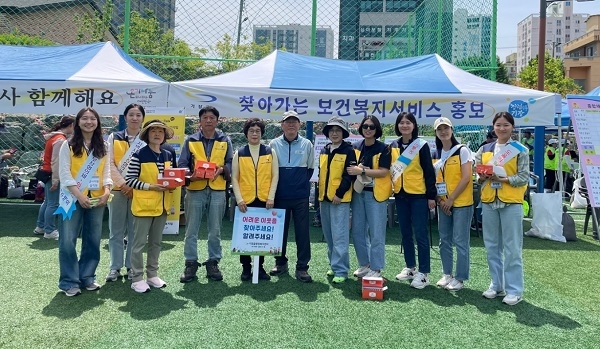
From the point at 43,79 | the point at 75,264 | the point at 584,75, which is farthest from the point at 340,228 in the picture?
the point at 584,75

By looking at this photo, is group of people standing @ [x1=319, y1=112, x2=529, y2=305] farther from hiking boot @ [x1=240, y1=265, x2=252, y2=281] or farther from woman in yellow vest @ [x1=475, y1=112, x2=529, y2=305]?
hiking boot @ [x1=240, y1=265, x2=252, y2=281]

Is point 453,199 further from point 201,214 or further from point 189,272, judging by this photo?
point 189,272

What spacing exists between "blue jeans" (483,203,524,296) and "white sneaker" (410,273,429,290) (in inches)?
22.4

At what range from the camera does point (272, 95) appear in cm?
608

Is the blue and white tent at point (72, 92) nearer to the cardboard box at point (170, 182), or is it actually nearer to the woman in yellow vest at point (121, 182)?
the woman in yellow vest at point (121, 182)

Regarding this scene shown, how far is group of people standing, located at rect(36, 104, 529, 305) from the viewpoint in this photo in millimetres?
3762

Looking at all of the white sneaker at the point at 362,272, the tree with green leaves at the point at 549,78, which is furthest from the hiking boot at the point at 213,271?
the tree with green leaves at the point at 549,78

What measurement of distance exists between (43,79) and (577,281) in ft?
22.0

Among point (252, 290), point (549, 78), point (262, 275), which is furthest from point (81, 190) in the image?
point (549, 78)

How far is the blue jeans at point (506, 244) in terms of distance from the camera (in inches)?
148

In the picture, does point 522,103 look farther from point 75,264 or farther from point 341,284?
point 75,264

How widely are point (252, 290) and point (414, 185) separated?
1.73m

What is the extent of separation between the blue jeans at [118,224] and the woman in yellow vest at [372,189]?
2.09 meters

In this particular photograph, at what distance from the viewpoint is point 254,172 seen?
4.22m
